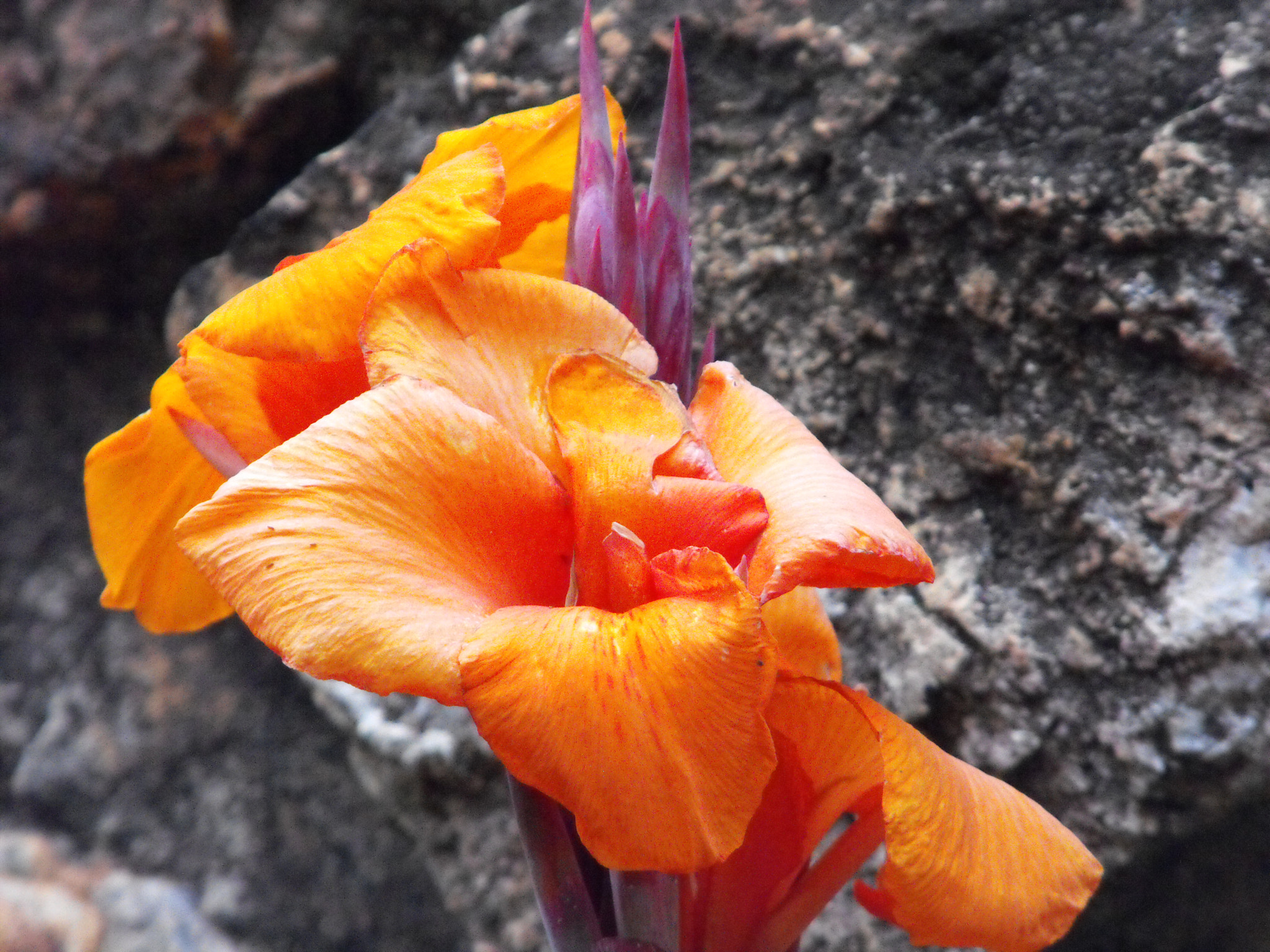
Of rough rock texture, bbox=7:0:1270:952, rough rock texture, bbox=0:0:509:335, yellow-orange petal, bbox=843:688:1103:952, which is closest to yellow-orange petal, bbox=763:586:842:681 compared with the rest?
yellow-orange petal, bbox=843:688:1103:952

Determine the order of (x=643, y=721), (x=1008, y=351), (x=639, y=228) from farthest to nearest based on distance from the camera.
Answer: (x=1008, y=351), (x=639, y=228), (x=643, y=721)

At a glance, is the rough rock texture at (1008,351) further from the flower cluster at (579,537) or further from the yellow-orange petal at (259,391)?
the yellow-orange petal at (259,391)

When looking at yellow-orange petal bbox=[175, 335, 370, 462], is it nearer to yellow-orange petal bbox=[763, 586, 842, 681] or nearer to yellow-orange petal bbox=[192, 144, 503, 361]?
yellow-orange petal bbox=[192, 144, 503, 361]

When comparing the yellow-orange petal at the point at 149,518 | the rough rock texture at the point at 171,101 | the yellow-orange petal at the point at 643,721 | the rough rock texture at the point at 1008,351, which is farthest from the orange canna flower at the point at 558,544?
the rough rock texture at the point at 171,101

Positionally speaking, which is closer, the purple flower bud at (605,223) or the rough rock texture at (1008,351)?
the purple flower bud at (605,223)

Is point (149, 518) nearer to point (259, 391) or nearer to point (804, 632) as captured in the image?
point (259, 391)

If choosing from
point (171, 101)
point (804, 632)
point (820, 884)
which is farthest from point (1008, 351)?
point (171, 101)
